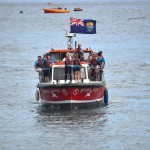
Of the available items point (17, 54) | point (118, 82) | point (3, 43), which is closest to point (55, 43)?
point (3, 43)

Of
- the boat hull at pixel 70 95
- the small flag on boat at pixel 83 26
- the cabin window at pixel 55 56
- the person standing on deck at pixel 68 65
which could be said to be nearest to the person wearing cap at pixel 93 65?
the boat hull at pixel 70 95

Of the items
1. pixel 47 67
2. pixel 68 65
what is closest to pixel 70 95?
pixel 68 65

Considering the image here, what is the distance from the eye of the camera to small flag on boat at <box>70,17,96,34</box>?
4944 cm

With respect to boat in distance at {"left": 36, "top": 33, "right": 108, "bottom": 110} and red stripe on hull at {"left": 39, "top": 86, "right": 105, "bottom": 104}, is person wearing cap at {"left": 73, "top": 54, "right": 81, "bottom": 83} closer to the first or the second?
boat in distance at {"left": 36, "top": 33, "right": 108, "bottom": 110}

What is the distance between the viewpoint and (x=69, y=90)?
4391 cm

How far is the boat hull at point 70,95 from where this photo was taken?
144ft

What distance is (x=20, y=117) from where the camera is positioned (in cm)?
4400

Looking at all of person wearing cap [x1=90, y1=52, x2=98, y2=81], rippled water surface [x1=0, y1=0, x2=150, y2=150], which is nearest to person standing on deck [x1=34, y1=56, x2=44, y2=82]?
rippled water surface [x1=0, y1=0, x2=150, y2=150]

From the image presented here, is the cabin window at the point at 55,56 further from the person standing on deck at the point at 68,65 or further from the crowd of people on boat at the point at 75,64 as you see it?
the person standing on deck at the point at 68,65

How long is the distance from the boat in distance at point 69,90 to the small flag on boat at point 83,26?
3864mm

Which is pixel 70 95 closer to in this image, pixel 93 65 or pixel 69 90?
pixel 69 90

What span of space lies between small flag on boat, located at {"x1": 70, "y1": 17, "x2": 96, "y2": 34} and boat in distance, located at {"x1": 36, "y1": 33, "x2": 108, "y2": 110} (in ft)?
12.7

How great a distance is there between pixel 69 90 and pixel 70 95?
0.33 m

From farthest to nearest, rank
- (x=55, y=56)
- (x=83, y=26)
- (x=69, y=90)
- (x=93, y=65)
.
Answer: (x=83, y=26) < (x=55, y=56) < (x=93, y=65) < (x=69, y=90)
